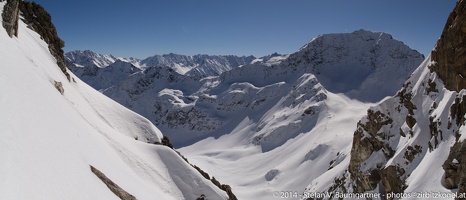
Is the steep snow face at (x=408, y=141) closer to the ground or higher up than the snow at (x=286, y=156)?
higher up

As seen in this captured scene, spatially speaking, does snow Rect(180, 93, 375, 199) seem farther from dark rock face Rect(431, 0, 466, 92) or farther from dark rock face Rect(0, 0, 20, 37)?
dark rock face Rect(0, 0, 20, 37)

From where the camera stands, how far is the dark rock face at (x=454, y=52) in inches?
1446

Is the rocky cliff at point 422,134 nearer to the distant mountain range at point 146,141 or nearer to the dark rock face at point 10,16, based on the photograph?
the distant mountain range at point 146,141

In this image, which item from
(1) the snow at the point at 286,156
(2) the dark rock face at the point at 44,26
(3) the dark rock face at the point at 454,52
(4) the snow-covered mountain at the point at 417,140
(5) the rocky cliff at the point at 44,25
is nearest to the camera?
(4) the snow-covered mountain at the point at 417,140

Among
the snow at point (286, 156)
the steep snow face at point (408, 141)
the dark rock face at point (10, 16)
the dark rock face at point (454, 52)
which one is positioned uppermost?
the dark rock face at point (10, 16)

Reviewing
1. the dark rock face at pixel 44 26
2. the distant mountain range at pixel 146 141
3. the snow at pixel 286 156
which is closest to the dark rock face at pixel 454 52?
the distant mountain range at pixel 146 141

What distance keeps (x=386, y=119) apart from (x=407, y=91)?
17.3 feet

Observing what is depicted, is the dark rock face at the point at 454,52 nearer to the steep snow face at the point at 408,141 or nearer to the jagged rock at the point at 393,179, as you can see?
the steep snow face at the point at 408,141

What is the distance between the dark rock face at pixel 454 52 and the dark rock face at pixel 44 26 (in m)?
49.9

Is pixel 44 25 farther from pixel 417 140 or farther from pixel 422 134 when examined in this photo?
pixel 422 134

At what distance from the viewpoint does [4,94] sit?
49.0ft

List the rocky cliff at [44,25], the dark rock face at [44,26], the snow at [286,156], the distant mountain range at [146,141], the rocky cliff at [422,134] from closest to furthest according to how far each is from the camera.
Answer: the distant mountain range at [146,141] < the rocky cliff at [422,134] < the rocky cliff at [44,25] < the dark rock face at [44,26] < the snow at [286,156]

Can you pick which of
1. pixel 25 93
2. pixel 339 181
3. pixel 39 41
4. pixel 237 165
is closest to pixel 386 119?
pixel 339 181

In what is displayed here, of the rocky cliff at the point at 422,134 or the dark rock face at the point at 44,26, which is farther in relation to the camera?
the dark rock face at the point at 44,26
